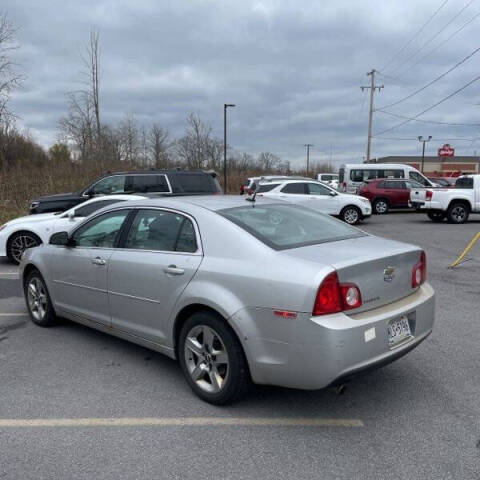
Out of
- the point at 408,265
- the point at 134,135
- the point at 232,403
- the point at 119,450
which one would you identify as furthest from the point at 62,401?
the point at 134,135

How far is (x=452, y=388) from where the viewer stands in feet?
A: 12.6

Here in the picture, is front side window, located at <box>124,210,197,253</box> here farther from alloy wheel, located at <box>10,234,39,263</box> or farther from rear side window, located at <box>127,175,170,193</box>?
rear side window, located at <box>127,175,170,193</box>

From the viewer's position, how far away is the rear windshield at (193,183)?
38.9ft

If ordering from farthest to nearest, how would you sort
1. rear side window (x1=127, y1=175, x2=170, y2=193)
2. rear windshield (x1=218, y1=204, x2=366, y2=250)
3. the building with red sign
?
1. the building with red sign
2. rear side window (x1=127, y1=175, x2=170, y2=193)
3. rear windshield (x1=218, y1=204, x2=366, y2=250)

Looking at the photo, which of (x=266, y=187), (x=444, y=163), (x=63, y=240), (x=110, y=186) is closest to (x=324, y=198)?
(x=266, y=187)

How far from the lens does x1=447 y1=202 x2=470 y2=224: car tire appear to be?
18.1 metres

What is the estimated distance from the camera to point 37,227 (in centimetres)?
927

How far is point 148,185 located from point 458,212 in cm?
1215

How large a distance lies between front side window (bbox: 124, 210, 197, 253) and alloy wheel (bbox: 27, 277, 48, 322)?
68.6 inches

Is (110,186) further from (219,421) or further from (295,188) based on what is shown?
(219,421)

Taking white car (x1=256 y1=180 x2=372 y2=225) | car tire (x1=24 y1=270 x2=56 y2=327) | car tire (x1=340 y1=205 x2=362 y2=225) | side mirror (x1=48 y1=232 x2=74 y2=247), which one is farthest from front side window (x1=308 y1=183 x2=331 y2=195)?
side mirror (x1=48 y1=232 x2=74 y2=247)

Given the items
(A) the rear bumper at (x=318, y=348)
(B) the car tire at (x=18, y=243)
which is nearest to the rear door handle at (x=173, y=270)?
(A) the rear bumper at (x=318, y=348)

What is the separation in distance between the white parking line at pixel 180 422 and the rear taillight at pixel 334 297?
864 millimetres

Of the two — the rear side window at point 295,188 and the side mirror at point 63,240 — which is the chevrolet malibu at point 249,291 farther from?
the rear side window at point 295,188
